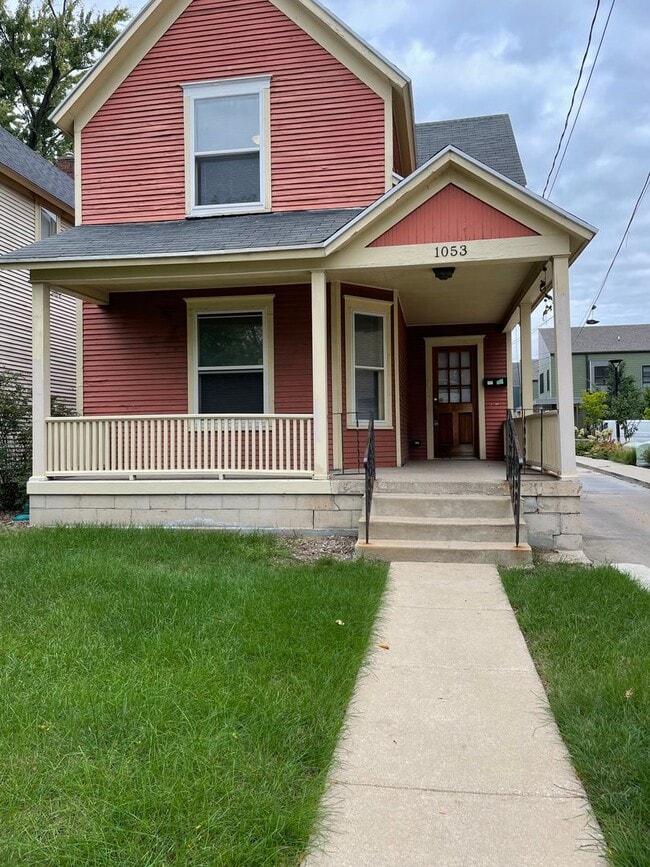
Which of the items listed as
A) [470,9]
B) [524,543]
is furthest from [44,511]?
[470,9]

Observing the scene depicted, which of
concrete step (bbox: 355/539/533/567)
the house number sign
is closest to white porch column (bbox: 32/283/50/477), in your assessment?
concrete step (bbox: 355/539/533/567)

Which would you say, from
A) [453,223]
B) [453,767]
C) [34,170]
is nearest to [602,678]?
[453,767]

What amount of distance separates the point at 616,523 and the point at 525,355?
3010 mm

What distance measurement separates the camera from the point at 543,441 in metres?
7.80

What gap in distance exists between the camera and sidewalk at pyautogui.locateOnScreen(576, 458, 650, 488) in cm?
1584

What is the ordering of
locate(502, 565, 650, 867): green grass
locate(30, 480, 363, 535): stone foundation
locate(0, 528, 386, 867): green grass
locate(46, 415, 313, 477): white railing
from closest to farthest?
1. locate(0, 528, 386, 867): green grass
2. locate(502, 565, 650, 867): green grass
3. locate(30, 480, 363, 535): stone foundation
4. locate(46, 415, 313, 477): white railing

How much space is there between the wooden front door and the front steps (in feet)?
16.0

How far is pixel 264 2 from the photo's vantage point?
29.1 feet

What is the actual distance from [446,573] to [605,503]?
742 cm

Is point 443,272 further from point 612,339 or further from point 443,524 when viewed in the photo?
point 612,339

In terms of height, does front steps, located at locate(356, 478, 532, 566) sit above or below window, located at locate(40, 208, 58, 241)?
below

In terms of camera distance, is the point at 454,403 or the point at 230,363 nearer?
the point at 230,363

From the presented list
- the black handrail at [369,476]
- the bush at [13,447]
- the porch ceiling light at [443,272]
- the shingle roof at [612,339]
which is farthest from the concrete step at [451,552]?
the shingle roof at [612,339]

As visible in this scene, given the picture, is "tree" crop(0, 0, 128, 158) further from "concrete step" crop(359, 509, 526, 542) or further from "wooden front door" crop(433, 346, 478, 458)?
"concrete step" crop(359, 509, 526, 542)
